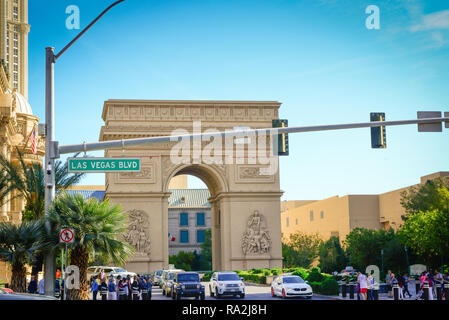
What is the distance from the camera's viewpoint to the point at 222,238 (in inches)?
2143

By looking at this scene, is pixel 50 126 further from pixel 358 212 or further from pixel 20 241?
pixel 358 212

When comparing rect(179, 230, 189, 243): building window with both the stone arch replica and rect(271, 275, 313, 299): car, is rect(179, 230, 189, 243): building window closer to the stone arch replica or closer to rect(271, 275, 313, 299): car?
the stone arch replica

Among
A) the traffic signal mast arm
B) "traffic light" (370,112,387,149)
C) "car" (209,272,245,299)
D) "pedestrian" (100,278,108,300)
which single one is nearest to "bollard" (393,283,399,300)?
"car" (209,272,245,299)

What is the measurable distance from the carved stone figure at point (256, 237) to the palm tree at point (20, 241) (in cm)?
3133

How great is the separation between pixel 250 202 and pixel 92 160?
3509 centimetres

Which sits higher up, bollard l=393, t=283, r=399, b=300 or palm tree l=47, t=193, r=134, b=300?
palm tree l=47, t=193, r=134, b=300

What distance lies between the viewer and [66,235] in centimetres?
1798

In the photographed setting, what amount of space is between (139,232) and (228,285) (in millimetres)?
21825

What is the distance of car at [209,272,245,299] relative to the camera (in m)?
30.2

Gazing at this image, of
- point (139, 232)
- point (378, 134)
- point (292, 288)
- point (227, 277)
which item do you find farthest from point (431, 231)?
point (378, 134)

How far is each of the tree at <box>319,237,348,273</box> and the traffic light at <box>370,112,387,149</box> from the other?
4938 centimetres

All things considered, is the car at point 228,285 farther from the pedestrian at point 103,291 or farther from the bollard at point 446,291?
the bollard at point 446,291
